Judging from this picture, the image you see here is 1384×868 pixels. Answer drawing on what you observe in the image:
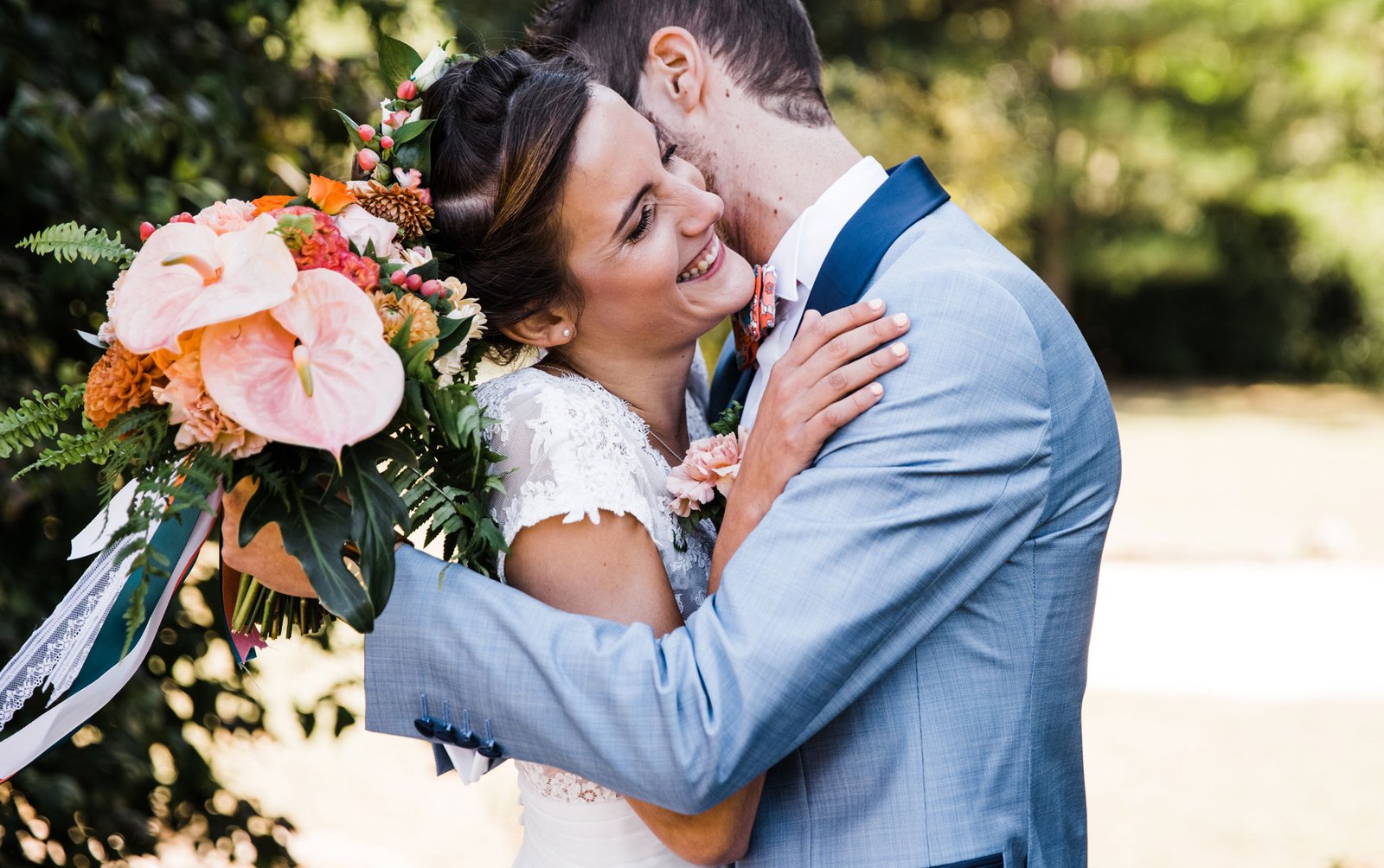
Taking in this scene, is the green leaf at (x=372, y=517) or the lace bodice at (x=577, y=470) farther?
the lace bodice at (x=577, y=470)

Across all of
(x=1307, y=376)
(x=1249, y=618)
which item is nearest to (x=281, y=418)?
(x=1249, y=618)

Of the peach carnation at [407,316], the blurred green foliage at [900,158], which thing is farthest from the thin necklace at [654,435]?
the blurred green foliage at [900,158]

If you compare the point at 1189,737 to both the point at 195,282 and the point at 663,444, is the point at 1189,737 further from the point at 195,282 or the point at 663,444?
the point at 195,282

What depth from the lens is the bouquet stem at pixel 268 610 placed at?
7.13ft

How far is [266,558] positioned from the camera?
6.24 feet

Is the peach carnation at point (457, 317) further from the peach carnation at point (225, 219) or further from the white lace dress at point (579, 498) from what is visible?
the peach carnation at point (225, 219)

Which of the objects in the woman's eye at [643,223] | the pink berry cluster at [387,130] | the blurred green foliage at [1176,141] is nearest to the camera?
the pink berry cluster at [387,130]

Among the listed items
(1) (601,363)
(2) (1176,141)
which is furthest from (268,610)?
(2) (1176,141)

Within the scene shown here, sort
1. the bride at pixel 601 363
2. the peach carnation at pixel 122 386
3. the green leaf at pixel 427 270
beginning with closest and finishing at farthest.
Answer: the peach carnation at pixel 122 386
the bride at pixel 601 363
the green leaf at pixel 427 270

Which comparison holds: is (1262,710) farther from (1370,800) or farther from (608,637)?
(608,637)

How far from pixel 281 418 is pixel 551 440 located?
0.57m

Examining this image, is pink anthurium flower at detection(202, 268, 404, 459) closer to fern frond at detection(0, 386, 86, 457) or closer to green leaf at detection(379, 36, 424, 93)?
fern frond at detection(0, 386, 86, 457)

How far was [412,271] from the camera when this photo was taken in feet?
6.64

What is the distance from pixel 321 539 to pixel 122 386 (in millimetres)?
332
